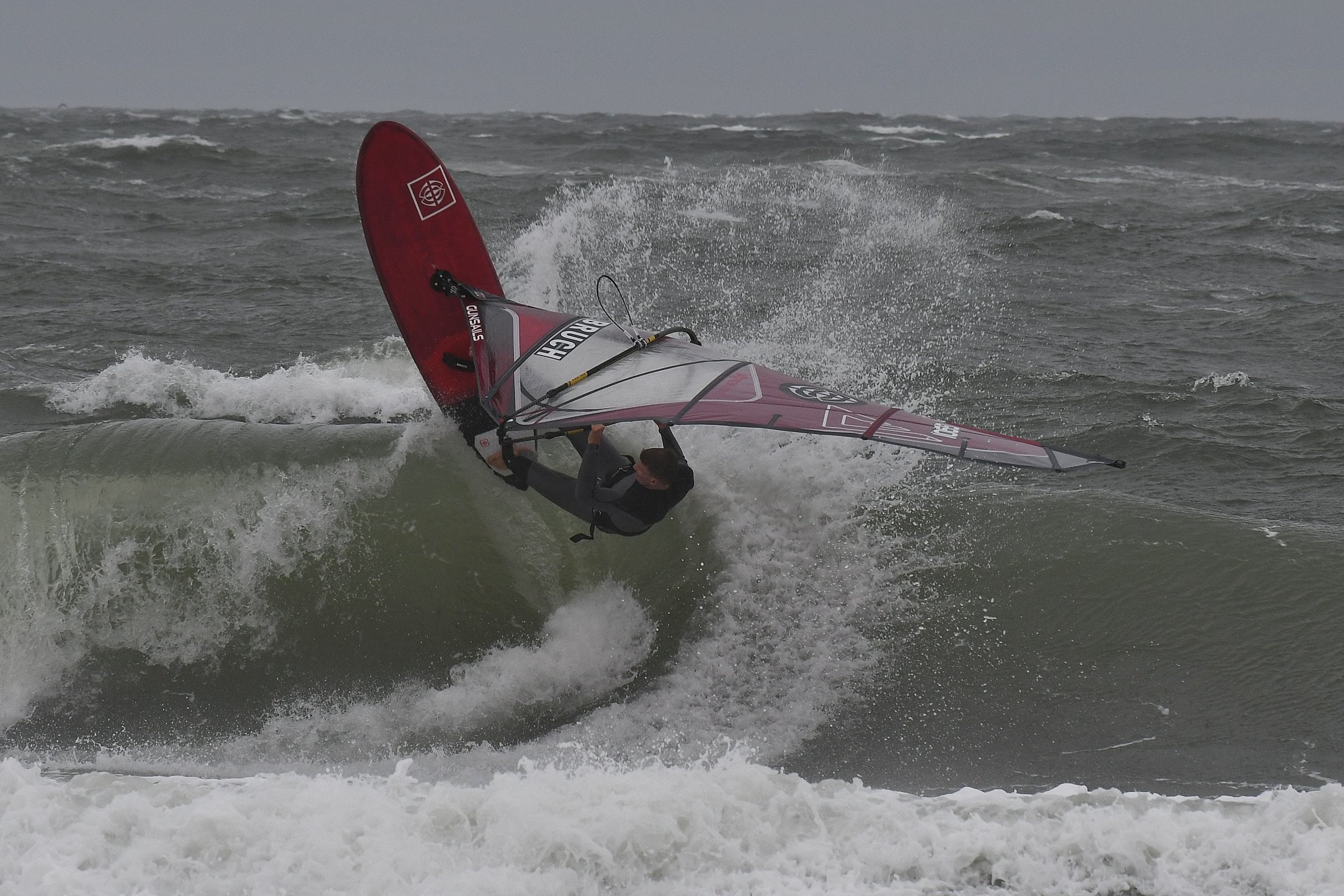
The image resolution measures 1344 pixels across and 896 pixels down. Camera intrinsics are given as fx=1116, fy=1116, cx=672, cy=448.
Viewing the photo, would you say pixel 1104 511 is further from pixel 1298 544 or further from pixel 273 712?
pixel 273 712

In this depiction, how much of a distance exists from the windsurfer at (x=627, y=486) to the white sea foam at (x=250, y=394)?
356 centimetres

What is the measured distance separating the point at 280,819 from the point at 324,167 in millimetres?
21320

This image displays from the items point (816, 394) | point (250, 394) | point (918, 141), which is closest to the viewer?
point (816, 394)

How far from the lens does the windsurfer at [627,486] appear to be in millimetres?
4934

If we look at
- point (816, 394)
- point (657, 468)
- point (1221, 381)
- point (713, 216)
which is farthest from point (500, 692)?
point (713, 216)

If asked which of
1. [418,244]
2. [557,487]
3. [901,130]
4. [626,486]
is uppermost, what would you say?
[901,130]

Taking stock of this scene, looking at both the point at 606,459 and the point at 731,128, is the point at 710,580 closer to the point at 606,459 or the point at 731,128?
the point at 606,459

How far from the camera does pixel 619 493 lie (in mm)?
5020

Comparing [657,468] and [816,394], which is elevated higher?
[816,394]

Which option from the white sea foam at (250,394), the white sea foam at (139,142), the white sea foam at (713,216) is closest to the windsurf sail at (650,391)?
the white sea foam at (250,394)

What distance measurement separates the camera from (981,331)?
451 inches

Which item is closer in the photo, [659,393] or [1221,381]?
[659,393]

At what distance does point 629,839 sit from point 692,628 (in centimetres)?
191

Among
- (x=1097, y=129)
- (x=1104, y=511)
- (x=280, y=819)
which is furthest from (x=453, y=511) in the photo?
(x=1097, y=129)
